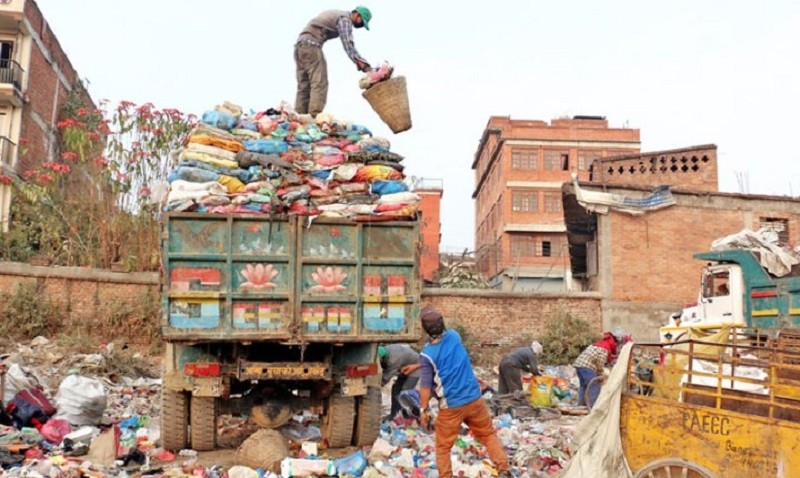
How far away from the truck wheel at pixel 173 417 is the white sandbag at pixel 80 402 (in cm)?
126

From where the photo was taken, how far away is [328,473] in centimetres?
546

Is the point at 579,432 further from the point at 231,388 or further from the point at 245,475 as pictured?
the point at 231,388

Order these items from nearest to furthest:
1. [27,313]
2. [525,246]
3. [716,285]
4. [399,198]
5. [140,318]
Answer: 1. [399,198]
2. [716,285]
3. [27,313]
4. [140,318]
5. [525,246]

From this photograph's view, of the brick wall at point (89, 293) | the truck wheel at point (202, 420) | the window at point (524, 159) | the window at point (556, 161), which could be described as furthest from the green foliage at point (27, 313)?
the window at point (556, 161)

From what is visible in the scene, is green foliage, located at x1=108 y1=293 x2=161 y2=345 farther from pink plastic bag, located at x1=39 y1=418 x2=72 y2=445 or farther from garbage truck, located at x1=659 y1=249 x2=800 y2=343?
garbage truck, located at x1=659 y1=249 x2=800 y2=343

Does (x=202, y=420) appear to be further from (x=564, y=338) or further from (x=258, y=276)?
(x=564, y=338)

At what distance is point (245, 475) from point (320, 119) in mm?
3344

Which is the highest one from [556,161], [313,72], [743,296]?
[556,161]

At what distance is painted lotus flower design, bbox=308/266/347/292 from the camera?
18.7 feet

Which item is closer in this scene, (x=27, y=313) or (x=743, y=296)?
(x=743, y=296)

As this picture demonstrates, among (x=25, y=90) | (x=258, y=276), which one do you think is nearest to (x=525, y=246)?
(x=25, y=90)

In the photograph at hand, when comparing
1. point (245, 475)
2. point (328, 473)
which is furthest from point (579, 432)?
point (245, 475)

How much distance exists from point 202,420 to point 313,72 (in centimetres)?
393

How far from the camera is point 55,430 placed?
6426 mm
